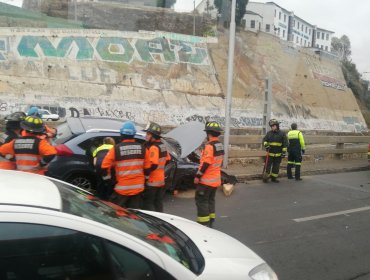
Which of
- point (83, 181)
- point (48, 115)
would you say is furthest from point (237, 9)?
point (83, 181)

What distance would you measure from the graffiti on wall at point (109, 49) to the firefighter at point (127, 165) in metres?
26.8

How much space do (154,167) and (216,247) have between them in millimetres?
3037

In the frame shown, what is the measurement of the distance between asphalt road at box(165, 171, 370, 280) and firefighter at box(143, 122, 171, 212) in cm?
119

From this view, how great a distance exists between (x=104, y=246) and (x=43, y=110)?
1075 inches

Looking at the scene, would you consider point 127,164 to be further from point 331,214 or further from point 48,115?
point 48,115

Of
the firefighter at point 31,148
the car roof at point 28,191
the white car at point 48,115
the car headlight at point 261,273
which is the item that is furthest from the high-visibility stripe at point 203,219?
the white car at point 48,115

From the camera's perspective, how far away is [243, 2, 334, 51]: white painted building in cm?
7956

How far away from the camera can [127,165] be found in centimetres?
559

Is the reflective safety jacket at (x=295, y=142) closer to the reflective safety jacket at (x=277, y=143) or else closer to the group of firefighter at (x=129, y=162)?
the reflective safety jacket at (x=277, y=143)

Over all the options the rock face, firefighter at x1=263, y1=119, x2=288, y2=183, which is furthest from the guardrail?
the rock face

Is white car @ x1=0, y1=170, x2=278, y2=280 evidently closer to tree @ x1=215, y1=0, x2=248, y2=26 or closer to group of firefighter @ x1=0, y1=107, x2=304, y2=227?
group of firefighter @ x1=0, y1=107, x2=304, y2=227

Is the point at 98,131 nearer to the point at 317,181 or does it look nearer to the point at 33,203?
the point at 33,203

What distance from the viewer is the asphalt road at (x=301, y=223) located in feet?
17.0

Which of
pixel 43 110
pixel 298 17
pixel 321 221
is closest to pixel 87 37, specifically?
pixel 43 110
